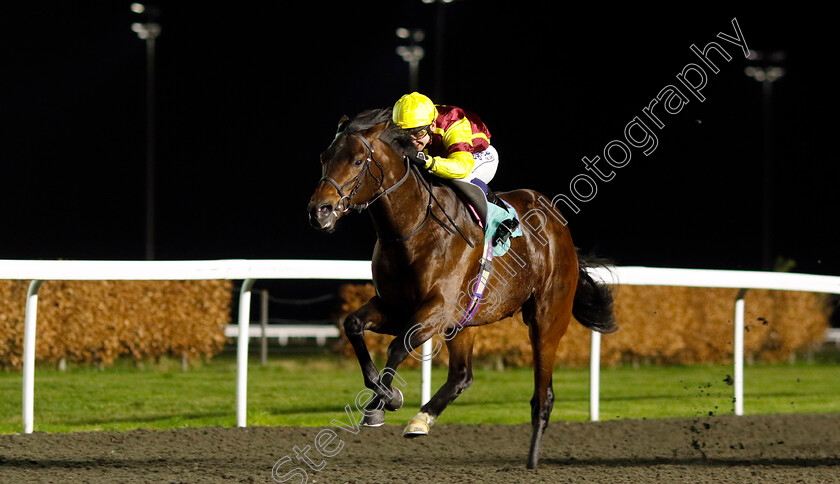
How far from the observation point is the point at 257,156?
2545 cm

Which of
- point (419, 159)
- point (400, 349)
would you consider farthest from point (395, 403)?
point (419, 159)

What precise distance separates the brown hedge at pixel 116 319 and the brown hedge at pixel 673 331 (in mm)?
1497

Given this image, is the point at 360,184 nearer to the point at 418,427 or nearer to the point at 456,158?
the point at 456,158

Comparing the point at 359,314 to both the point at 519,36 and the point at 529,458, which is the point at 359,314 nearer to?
the point at 529,458

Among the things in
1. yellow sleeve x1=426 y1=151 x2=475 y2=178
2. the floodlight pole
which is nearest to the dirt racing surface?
yellow sleeve x1=426 y1=151 x2=475 y2=178

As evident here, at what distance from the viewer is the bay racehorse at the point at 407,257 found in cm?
358

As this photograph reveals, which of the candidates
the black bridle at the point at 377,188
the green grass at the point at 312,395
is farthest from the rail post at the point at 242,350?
the black bridle at the point at 377,188

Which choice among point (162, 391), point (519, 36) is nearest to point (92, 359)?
point (162, 391)

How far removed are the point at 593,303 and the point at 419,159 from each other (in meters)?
1.81

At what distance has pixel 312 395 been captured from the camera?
739 cm

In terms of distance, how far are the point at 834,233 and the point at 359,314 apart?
75.6 ft

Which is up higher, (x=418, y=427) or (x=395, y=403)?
(x=395, y=403)

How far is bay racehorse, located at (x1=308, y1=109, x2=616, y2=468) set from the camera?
3582mm

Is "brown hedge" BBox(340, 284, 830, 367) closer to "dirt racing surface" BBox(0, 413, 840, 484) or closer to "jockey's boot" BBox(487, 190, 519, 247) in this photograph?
"dirt racing surface" BBox(0, 413, 840, 484)
